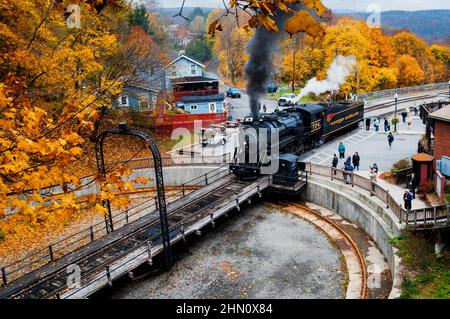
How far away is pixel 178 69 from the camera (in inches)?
2175

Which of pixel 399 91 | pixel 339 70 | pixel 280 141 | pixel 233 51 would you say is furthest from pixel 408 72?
pixel 280 141

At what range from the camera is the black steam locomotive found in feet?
76.6

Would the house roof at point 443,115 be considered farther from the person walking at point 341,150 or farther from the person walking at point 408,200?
the person walking at point 341,150

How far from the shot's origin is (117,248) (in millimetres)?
16656

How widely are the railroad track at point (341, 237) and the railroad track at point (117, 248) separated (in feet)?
10.4

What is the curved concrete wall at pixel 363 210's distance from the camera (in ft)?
51.7

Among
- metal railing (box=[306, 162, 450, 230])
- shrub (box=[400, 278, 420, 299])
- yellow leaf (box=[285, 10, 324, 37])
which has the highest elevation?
yellow leaf (box=[285, 10, 324, 37])

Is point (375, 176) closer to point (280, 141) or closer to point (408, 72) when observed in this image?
point (280, 141)

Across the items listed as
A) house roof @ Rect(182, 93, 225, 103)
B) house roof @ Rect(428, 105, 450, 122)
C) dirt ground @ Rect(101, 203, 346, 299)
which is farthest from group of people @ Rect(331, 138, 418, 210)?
house roof @ Rect(182, 93, 225, 103)

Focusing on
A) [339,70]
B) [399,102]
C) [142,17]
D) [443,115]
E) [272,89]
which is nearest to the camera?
[443,115]

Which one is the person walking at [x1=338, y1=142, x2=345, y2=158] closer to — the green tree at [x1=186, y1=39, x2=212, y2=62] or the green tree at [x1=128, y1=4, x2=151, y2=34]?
the green tree at [x1=128, y1=4, x2=151, y2=34]

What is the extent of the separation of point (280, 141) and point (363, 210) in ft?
24.7

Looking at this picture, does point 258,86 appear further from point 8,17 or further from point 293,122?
point 8,17

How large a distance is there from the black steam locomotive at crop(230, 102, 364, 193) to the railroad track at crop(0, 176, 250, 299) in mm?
1865
